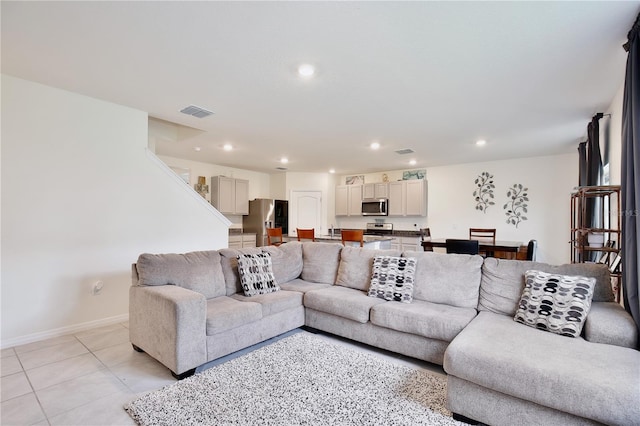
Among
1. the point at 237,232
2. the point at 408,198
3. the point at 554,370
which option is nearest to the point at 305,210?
the point at 237,232

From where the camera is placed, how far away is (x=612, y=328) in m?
1.95

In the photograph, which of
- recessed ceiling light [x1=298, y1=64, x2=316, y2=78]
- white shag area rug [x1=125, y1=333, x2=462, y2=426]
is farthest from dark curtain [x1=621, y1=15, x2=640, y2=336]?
recessed ceiling light [x1=298, y1=64, x2=316, y2=78]

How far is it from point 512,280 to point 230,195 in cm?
598

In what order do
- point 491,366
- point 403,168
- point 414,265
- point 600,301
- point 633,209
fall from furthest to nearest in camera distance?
point 403,168
point 414,265
point 600,301
point 633,209
point 491,366

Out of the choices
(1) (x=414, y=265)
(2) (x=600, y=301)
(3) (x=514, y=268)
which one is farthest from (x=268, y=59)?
(2) (x=600, y=301)

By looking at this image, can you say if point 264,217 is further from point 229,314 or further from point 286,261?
point 229,314

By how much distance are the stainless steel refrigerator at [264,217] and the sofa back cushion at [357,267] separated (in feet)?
13.3

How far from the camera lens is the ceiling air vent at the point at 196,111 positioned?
3.60 meters

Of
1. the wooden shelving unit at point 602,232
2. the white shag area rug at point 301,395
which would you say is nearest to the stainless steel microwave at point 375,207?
the wooden shelving unit at point 602,232

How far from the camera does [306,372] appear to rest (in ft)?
7.80

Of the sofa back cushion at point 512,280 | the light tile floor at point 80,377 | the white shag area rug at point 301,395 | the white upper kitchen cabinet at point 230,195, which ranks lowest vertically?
the light tile floor at point 80,377

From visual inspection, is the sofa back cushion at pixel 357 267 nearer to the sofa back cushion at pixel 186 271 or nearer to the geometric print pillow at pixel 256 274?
the geometric print pillow at pixel 256 274

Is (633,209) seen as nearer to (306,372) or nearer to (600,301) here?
(600,301)

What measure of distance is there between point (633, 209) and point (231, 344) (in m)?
3.19
